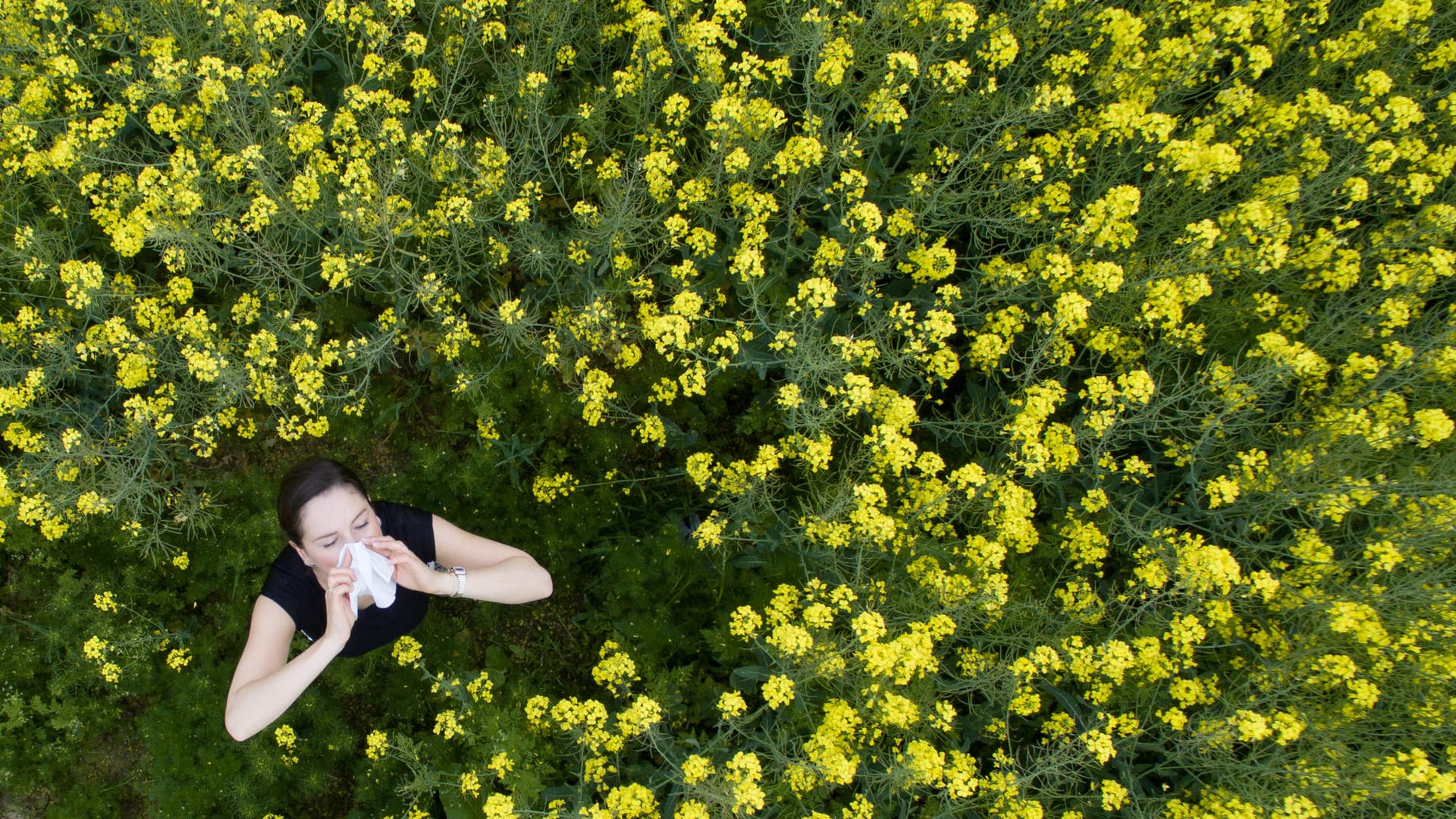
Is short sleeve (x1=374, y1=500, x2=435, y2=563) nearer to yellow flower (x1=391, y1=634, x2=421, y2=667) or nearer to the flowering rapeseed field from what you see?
yellow flower (x1=391, y1=634, x2=421, y2=667)

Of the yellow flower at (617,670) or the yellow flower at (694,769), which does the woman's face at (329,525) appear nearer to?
the yellow flower at (617,670)

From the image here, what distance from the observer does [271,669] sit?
12.5 ft

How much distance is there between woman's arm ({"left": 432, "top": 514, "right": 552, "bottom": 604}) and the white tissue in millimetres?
240

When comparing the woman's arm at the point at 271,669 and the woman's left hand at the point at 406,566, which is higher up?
the woman's left hand at the point at 406,566

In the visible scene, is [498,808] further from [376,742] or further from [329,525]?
[329,525]

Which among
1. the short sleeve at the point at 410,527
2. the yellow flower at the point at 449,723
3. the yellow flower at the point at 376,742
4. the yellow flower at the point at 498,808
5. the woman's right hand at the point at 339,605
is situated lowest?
the yellow flower at the point at 376,742

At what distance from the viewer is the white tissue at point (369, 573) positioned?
11.3ft

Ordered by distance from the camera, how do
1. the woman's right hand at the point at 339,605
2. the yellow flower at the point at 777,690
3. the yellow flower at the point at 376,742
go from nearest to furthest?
the woman's right hand at the point at 339,605
the yellow flower at the point at 777,690
the yellow flower at the point at 376,742

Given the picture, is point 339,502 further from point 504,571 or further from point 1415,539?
point 1415,539

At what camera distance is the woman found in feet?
11.4

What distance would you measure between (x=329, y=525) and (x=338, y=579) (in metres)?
0.34

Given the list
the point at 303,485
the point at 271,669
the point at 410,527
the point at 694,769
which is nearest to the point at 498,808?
the point at 694,769

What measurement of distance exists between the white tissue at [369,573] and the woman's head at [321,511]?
9 centimetres

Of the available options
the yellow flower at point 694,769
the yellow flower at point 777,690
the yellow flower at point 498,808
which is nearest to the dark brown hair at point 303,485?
the yellow flower at point 498,808
